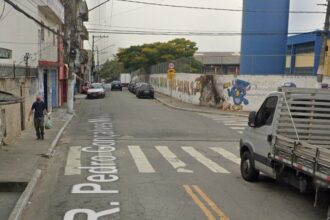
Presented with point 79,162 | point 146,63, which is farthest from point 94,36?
point 79,162

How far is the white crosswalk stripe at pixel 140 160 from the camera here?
1256cm

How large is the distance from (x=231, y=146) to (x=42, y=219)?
1112 centimetres

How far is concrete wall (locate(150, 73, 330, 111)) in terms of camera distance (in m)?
32.9

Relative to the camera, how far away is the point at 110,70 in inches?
6093

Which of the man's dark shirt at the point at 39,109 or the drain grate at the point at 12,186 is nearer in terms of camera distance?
the drain grate at the point at 12,186

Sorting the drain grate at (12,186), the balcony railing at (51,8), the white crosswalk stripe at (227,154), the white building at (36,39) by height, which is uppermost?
the balcony railing at (51,8)

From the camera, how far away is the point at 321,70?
24.2m

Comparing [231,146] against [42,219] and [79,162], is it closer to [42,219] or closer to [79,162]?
[79,162]

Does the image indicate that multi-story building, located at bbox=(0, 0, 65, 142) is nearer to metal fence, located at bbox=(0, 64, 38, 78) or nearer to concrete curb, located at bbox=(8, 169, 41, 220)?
metal fence, located at bbox=(0, 64, 38, 78)

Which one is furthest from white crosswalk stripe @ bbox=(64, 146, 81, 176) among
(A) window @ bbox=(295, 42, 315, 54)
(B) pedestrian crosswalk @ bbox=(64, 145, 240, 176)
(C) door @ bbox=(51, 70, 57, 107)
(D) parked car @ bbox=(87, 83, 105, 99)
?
(A) window @ bbox=(295, 42, 315, 54)

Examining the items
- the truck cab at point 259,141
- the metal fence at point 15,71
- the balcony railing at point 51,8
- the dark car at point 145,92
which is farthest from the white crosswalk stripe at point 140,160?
the dark car at point 145,92

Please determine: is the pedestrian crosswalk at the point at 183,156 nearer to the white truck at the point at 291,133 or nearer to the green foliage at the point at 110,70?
the white truck at the point at 291,133

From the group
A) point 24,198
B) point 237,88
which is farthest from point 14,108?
point 237,88

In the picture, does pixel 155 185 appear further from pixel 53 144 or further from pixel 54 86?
pixel 54 86
